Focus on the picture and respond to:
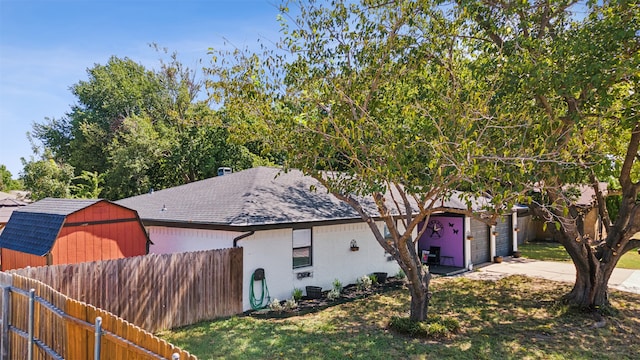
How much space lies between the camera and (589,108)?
905 centimetres

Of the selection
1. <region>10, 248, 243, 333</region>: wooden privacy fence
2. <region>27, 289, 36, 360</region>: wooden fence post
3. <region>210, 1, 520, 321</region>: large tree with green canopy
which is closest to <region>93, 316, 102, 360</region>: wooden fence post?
<region>27, 289, 36, 360</region>: wooden fence post

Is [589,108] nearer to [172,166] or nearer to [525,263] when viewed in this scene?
[525,263]

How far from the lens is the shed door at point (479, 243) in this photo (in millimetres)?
17922

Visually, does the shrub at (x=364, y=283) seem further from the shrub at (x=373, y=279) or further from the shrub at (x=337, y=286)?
the shrub at (x=337, y=286)

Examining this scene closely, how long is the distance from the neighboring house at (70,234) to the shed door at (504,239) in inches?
619

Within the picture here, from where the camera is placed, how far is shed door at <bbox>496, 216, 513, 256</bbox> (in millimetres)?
19750

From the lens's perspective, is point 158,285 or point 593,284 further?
point 593,284

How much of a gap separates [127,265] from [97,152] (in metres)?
28.7

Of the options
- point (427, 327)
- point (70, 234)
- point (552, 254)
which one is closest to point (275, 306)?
point (427, 327)

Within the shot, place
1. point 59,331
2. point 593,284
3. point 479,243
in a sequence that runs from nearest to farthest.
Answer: point 59,331, point 593,284, point 479,243

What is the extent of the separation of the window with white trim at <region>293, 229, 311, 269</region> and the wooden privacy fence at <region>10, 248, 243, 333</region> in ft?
6.90

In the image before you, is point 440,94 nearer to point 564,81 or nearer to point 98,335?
point 564,81

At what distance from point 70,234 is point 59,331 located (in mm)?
5024

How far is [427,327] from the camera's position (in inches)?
332
